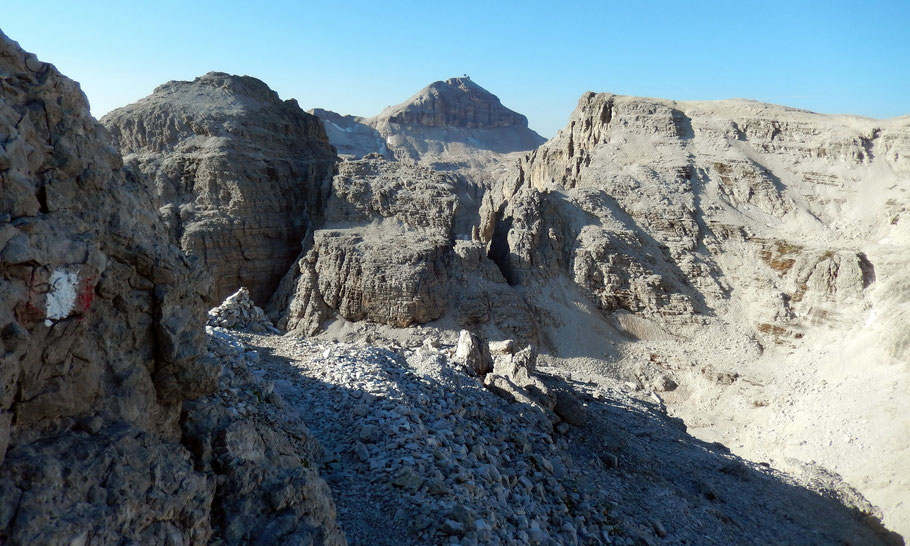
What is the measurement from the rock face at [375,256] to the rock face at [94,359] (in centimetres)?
2176

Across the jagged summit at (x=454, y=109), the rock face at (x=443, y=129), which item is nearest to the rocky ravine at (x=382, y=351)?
the rock face at (x=443, y=129)

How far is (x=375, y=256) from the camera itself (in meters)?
29.8

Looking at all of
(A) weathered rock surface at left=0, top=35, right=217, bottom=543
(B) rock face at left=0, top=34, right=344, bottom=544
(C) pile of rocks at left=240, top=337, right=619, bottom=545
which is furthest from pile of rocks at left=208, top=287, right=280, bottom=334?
(A) weathered rock surface at left=0, top=35, right=217, bottom=543

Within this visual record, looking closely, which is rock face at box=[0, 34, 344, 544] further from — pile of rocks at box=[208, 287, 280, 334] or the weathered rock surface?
pile of rocks at box=[208, 287, 280, 334]

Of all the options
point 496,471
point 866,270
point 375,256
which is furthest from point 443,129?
point 496,471

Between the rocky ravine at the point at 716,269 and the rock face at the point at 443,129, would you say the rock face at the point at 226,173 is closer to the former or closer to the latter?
the rocky ravine at the point at 716,269

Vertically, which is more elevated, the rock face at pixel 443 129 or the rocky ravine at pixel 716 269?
the rock face at pixel 443 129

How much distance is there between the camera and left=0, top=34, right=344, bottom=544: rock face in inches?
197

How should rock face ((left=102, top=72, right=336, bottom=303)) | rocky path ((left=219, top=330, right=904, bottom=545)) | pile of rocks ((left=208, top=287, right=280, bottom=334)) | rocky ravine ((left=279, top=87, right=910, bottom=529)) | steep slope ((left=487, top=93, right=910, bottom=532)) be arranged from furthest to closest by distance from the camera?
rock face ((left=102, top=72, right=336, bottom=303)) → rocky ravine ((left=279, top=87, right=910, bottom=529)) → steep slope ((left=487, top=93, right=910, bottom=532)) → pile of rocks ((left=208, top=287, right=280, bottom=334)) → rocky path ((left=219, top=330, right=904, bottom=545))

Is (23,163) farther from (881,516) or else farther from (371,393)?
(881,516)

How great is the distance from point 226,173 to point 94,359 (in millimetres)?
27033

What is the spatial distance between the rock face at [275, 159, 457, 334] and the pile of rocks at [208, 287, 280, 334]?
935cm

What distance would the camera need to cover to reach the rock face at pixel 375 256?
96.2ft

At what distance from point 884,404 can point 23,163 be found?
27.0 meters
